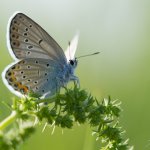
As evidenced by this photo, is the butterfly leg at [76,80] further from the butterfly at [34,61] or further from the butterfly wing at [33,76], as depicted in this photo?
the butterfly wing at [33,76]

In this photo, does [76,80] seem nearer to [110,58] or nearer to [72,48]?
[72,48]

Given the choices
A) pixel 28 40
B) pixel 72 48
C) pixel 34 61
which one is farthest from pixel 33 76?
pixel 72 48

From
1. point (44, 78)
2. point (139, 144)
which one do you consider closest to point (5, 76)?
point (44, 78)

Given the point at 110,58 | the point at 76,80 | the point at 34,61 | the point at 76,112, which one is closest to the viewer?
the point at 76,112

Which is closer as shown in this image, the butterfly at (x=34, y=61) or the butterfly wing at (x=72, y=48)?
the butterfly at (x=34, y=61)

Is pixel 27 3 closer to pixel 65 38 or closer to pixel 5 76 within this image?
pixel 65 38

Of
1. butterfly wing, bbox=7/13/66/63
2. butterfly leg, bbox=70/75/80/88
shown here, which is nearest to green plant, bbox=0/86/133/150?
butterfly leg, bbox=70/75/80/88

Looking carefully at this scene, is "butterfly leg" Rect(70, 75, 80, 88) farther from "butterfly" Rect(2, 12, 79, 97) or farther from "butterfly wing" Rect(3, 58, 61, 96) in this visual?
"butterfly wing" Rect(3, 58, 61, 96)

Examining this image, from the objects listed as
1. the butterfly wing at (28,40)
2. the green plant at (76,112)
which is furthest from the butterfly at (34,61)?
the green plant at (76,112)

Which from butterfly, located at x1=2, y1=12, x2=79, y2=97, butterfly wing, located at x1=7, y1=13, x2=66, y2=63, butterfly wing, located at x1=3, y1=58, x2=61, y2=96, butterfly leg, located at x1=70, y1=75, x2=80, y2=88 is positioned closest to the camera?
butterfly leg, located at x1=70, y1=75, x2=80, y2=88
